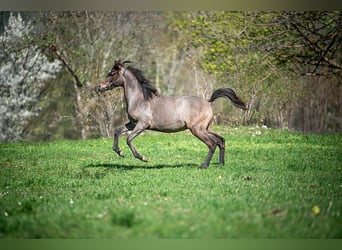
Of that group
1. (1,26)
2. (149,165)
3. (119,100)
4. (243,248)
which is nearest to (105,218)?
(243,248)

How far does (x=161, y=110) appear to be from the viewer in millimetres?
6297

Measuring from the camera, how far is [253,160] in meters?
6.58

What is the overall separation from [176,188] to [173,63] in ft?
15.1

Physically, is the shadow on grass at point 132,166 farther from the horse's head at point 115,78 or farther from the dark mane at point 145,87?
the horse's head at point 115,78

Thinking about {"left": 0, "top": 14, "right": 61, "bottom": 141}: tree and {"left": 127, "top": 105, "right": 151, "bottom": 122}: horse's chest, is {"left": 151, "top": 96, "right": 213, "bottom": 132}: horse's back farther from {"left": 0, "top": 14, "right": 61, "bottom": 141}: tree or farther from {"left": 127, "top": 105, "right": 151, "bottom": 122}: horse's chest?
{"left": 0, "top": 14, "right": 61, "bottom": 141}: tree

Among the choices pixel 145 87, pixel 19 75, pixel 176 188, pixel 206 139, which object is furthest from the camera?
pixel 19 75

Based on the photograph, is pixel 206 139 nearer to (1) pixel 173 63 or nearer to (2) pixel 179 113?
(2) pixel 179 113

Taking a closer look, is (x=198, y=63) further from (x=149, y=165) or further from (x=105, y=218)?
(x=105, y=218)

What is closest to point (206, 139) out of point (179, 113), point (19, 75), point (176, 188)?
point (179, 113)

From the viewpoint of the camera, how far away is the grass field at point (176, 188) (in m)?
4.29

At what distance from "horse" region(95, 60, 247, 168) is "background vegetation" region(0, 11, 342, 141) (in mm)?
802

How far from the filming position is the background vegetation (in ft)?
22.8

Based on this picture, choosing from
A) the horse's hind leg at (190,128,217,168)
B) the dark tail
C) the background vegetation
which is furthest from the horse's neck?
the background vegetation

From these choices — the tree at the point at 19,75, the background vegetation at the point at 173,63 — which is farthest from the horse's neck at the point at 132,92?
the tree at the point at 19,75
